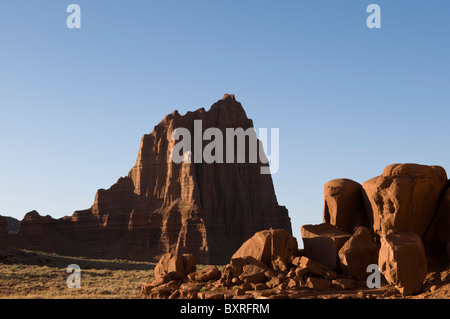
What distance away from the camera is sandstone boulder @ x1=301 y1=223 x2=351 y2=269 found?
26.3 m

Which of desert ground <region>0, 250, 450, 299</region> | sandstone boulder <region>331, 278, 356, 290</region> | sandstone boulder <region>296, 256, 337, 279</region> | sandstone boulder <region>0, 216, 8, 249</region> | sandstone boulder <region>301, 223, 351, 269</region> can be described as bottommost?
sandstone boulder <region>0, 216, 8, 249</region>

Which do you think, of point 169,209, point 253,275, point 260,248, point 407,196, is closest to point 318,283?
point 253,275

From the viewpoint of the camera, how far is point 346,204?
29406mm

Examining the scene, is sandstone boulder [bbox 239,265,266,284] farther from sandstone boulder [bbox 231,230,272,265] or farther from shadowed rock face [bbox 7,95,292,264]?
shadowed rock face [bbox 7,95,292,264]

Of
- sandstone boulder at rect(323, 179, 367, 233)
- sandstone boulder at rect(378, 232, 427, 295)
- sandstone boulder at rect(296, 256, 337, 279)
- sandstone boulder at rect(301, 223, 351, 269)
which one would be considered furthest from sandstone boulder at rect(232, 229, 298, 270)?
sandstone boulder at rect(378, 232, 427, 295)

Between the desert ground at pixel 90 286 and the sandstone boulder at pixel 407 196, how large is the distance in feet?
8.51

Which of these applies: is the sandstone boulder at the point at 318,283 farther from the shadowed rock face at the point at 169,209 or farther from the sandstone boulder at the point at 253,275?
the shadowed rock face at the point at 169,209

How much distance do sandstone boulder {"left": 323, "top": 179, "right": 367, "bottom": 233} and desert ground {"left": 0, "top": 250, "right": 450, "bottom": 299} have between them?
5.41 m

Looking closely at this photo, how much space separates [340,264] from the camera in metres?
26.1

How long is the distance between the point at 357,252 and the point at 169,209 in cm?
8922

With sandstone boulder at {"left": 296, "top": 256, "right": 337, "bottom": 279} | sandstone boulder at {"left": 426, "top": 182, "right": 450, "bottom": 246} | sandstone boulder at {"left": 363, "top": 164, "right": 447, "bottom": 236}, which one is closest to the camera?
sandstone boulder at {"left": 296, "top": 256, "right": 337, "bottom": 279}

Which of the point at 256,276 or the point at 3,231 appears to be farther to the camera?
the point at 3,231

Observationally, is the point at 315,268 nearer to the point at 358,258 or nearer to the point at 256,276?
the point at 358,258
